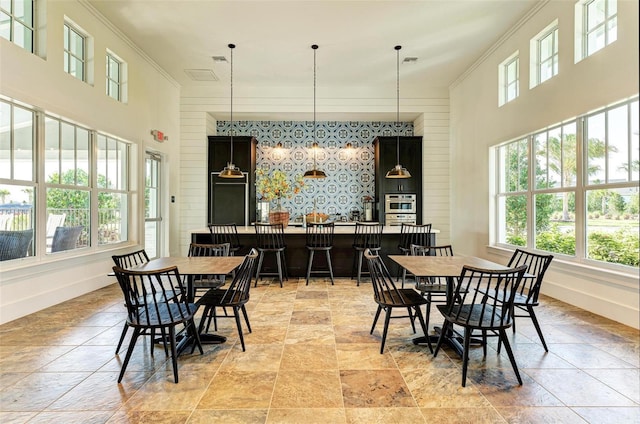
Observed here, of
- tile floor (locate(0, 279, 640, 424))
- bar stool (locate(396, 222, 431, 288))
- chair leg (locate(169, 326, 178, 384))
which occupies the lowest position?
tile floor (locate(0, 279, 640, 424))

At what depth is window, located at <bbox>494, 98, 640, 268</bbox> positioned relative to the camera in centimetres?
363

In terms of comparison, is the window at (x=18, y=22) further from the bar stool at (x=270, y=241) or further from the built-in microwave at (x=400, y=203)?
the built-in microwave at (x=400, y=203)

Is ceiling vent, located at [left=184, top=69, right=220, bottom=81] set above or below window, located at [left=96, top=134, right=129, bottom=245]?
above

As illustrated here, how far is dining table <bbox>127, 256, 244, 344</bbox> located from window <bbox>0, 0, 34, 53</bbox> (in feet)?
9.17

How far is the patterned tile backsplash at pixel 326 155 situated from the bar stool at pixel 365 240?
2.70 meters

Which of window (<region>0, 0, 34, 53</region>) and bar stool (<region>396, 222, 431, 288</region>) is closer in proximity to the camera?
window (<region>0, 0, 34, 53</region>)

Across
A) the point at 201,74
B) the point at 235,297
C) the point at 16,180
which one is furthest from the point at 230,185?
the point at 235,297

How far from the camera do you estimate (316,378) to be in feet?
8.45

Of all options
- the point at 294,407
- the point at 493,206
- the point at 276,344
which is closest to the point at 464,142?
the point at 493,206

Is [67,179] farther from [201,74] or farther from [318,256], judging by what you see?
[318,256]

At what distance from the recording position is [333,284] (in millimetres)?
5383

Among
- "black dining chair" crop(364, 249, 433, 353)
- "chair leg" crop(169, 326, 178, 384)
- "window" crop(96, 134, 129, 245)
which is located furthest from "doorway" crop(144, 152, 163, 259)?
"black dining chair" crop(364, 249, 433, 353)

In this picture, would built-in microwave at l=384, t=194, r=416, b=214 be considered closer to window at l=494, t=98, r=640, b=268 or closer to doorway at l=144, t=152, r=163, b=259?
window at l=494, t=98, r=640, b=268

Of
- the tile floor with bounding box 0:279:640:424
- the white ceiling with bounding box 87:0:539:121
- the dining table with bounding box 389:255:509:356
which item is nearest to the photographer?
the tile floor with bounding box 0:279:640:424
